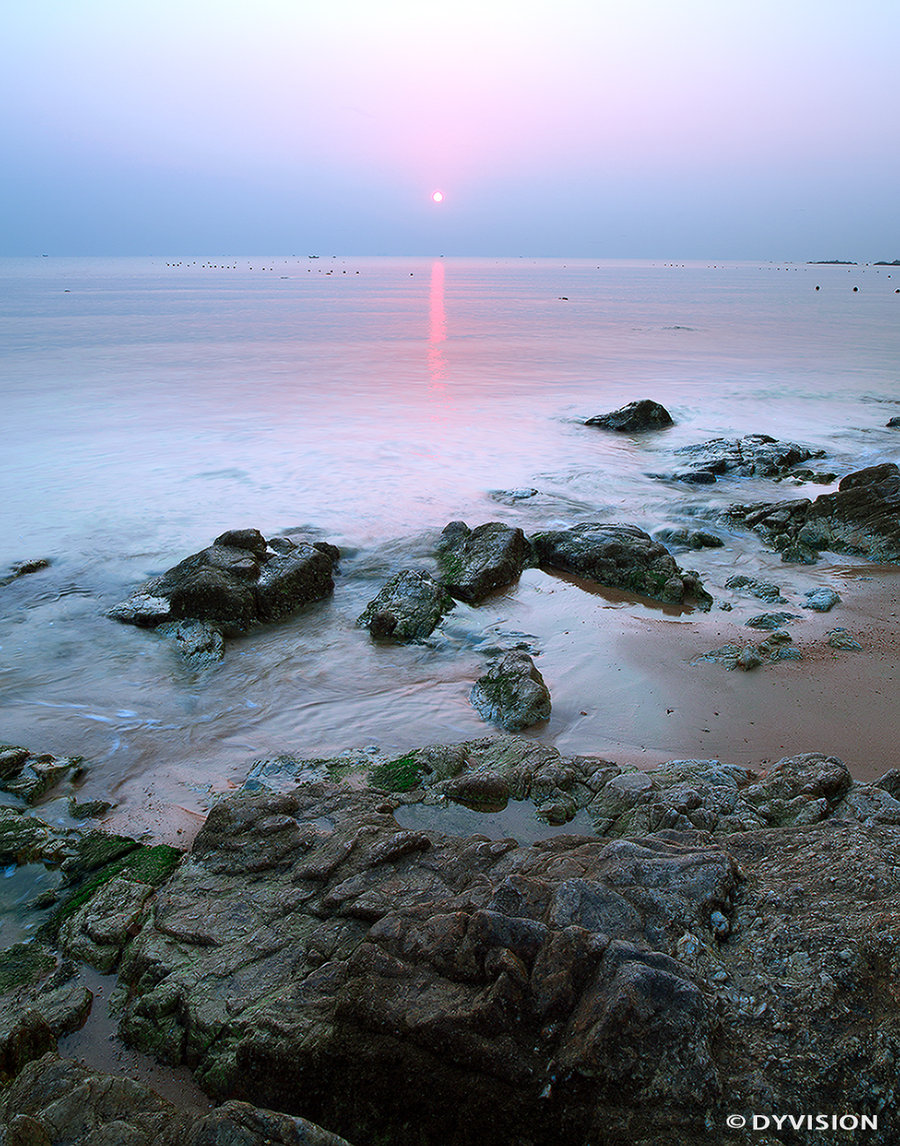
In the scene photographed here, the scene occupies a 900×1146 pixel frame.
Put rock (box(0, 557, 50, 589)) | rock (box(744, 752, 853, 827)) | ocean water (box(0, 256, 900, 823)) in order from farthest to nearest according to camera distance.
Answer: rock (box(0, 557, 50, 589)) → ocean water (box(0, 256, 900, 823)) → rock (box(744, 752, 853, 827))

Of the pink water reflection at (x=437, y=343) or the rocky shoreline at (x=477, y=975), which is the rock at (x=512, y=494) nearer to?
the rocky shoreline at (x=477, y=975)

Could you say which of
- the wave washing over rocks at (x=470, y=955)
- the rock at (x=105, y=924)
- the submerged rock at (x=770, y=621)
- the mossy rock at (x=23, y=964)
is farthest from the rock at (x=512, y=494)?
the mossy rock at (x=23, y=964)

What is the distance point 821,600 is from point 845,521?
92.5 inches

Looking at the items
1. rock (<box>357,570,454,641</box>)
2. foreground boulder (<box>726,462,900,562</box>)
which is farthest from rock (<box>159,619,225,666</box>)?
foreground boulder (<box>726,462,900,562</box>)

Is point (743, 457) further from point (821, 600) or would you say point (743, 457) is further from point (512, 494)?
point (821, 600)

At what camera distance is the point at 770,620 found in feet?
22.5

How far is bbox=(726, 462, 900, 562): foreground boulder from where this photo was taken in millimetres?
8672

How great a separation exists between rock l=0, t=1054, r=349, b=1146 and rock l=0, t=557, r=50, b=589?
7015mm

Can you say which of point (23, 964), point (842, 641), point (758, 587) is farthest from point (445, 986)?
point (758, 587)

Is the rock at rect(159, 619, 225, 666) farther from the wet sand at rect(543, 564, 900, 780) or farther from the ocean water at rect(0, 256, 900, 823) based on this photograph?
the wet sand at rect(543, 564, 900, 780)

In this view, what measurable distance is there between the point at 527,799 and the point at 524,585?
3.90 metres

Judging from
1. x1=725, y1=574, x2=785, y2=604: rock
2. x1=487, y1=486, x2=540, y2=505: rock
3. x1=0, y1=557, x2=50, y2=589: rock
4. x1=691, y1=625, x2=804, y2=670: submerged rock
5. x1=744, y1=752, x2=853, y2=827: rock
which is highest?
x1=744, y1=752, x2=853, y2=827: rock

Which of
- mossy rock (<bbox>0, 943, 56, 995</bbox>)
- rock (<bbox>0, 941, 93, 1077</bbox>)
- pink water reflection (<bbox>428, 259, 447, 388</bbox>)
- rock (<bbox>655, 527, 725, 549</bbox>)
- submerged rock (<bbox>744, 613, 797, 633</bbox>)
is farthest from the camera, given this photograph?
pink water reflection (<bbox>428, 259, 447, 388</bbox>)

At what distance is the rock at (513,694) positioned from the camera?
5.38m
